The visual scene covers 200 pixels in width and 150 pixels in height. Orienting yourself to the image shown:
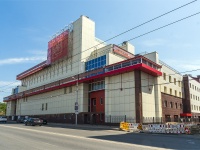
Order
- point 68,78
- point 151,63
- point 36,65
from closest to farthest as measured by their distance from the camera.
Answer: point 151,63 < point 68,78 < point 36,65

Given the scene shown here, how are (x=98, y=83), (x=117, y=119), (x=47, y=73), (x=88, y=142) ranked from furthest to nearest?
1. (x=47, y=73)
2. (x=98, y=83)
3. (x=117, y=119)
4. (x=88, y=142)

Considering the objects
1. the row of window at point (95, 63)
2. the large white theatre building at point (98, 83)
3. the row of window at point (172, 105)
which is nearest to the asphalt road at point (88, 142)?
the large white theatre building at point (98, 83)

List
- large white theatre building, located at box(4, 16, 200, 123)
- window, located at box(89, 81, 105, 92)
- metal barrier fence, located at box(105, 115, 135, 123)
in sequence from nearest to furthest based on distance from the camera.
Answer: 1. metal barrier fence, located at box(105, 115, 135, 123)
2. large white theatre building, located at box(4, 16, 200, 123)
3. window, located at box(89, 81, 105, 92)

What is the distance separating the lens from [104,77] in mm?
40625

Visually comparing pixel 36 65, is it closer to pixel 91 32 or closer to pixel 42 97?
pixel 42 97

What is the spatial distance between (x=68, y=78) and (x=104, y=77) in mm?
11491

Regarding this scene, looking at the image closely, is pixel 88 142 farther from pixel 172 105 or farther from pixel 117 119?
pixel 172 105

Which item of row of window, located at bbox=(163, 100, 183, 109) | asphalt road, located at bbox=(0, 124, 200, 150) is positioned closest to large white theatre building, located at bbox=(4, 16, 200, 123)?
row of window, located at bbox=(163, 100, 183, 109)

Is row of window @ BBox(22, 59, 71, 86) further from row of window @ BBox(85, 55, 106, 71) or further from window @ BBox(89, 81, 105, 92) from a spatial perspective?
window @ BBox(89, 81, 105, 92)

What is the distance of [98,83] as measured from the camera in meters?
43.4

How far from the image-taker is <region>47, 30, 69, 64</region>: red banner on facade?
52.5 metres

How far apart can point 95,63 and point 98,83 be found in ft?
13.3

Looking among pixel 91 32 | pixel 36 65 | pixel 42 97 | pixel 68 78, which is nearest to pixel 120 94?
pixel 68 78

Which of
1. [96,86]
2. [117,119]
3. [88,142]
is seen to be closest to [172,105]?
[117,119]
